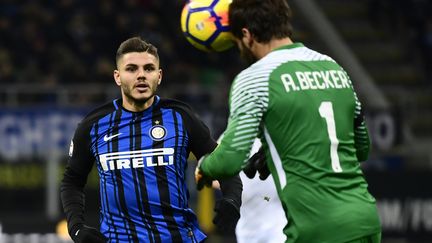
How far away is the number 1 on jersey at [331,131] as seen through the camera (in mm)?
4820

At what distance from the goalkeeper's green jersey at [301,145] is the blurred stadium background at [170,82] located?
7563 mm

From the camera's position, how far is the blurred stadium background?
14578 mm

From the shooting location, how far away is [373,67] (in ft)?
70.1

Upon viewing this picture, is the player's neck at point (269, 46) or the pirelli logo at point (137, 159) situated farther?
the pirelli logo at point (137, 159)

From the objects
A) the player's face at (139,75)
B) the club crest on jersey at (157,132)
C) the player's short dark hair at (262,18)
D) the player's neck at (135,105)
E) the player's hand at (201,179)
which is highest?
the player's short dark hair at (262,18)

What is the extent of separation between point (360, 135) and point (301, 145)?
427 mm

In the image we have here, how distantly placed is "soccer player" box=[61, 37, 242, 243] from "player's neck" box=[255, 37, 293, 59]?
1186 millimetres

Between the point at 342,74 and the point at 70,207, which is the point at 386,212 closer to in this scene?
the point at 70,207

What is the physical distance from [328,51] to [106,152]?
14.8 metres

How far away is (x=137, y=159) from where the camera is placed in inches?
240

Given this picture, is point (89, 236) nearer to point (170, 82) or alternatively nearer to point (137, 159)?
point (137, 159)

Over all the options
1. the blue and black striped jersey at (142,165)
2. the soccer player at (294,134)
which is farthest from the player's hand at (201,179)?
the blue and black striped jersey at (142,165)

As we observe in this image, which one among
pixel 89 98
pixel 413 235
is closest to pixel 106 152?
pixel 413 235

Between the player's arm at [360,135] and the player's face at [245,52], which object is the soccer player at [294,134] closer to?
the player's face at [245,52]
